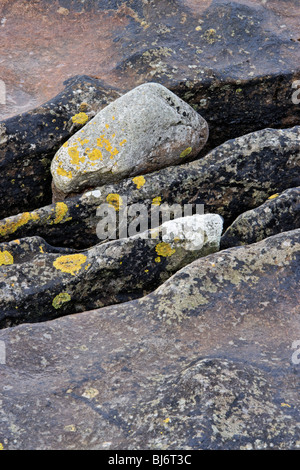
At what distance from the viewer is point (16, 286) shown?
4.37 metres

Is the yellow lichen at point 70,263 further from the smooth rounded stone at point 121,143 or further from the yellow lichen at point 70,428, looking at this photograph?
the yellow lichen at point 70,428

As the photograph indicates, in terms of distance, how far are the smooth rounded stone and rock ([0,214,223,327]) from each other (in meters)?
0.96

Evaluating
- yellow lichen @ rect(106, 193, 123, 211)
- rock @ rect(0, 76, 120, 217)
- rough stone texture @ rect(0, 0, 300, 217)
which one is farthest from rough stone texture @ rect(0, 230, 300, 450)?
rough stone texture @ rect(0, 0, 300, 217)

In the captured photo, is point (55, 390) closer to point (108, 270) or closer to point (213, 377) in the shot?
point (213, 377)

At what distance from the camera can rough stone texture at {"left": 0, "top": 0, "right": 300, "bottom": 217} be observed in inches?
229

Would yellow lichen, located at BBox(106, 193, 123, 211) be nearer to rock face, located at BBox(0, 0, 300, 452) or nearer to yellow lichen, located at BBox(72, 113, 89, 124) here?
rock face, located at BBox(0, 0, 300, 452)

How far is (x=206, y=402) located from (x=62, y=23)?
6140 millimetres

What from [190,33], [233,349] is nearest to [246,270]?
[233,349]

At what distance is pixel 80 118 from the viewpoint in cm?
586

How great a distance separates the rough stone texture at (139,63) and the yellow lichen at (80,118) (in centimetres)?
7

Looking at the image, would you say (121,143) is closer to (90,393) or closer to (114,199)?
(114,199)

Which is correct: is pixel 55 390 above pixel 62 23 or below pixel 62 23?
below

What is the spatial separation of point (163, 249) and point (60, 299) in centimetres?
88

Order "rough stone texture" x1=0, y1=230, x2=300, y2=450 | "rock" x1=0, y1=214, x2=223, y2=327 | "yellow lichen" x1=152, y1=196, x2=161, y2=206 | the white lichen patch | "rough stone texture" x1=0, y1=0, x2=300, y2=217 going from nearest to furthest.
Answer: "rough stone texture" x1=0, y1=230, x2=300, y2=450 → "rock" x1=0, y1=214, x2=223, y2=327 → the white lichen patch → "yellow lichen" x1=152, y1=196, x2=161, y2=206 → "rough stone texture" x1=0, y1=0, x2=300, y2=217
